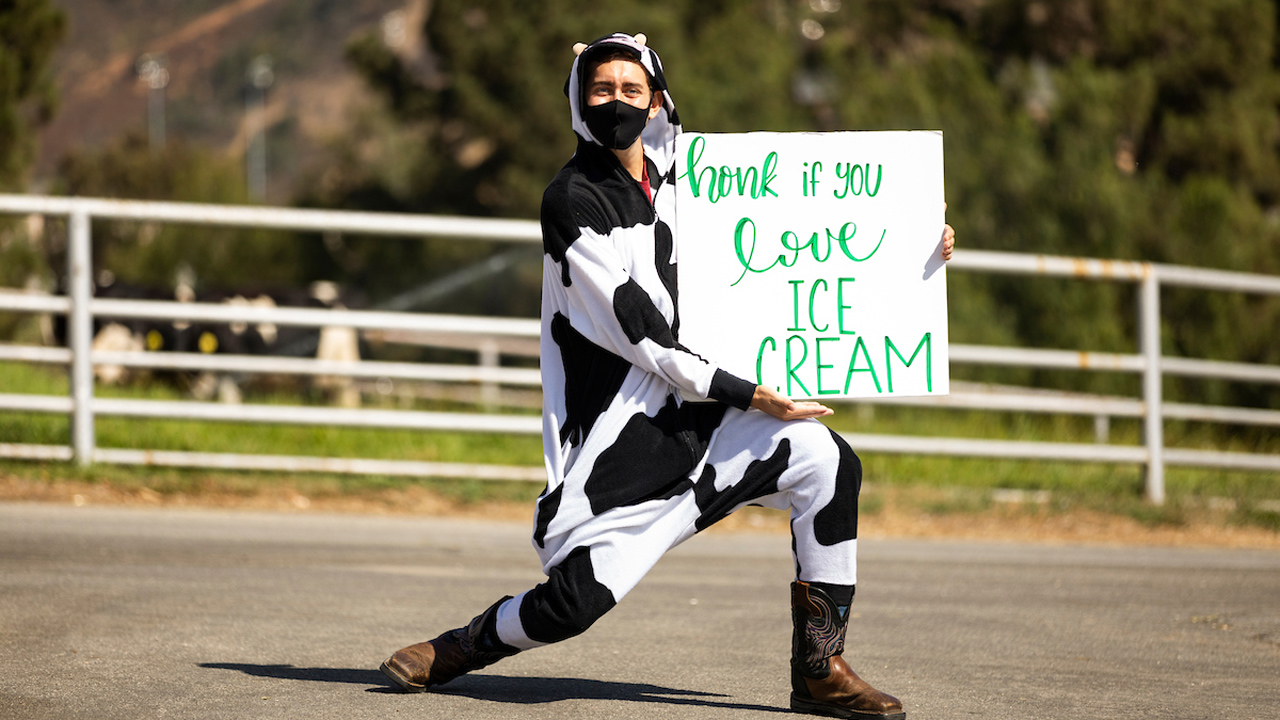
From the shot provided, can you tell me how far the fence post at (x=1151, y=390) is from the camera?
26.6 ft

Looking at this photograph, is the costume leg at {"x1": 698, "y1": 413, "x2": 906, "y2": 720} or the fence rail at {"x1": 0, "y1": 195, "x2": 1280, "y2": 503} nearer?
the costume leg at {"x1": 698, "y1": 413, "x2": 906, "y2": 720}

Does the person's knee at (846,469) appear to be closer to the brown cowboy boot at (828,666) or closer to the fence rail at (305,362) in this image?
the brown cowboy boot at (828,666)

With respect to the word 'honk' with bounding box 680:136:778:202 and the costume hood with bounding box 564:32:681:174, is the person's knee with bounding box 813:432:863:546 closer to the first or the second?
the word 'honk' with bounding box 680:136:778:202

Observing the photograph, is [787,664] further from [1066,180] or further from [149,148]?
[149,148]

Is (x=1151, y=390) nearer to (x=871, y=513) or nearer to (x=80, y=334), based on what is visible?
(x=871, y=513)

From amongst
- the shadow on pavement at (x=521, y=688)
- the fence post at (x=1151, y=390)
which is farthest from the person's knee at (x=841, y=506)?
the fence post at (x=1151, y=390)

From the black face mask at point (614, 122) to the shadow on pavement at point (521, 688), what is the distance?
4.95ft

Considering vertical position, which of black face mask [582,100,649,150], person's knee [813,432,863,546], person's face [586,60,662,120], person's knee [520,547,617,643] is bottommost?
person's knee [520,547,617,643]

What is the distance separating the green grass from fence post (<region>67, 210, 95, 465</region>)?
0.19 m

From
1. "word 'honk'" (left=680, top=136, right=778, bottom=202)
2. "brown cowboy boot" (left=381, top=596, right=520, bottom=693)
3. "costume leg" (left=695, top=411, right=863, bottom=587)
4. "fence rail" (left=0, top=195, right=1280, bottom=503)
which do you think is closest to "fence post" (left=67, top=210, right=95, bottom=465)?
"fence rail" (left=0, top=195, right=1280, bottom=503)

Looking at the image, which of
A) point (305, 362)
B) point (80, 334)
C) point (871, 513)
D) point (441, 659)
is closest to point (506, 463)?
point (305, 362)

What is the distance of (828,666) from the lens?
379 cm

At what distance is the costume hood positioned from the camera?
3680 mm

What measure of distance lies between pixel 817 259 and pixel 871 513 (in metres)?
4.04
